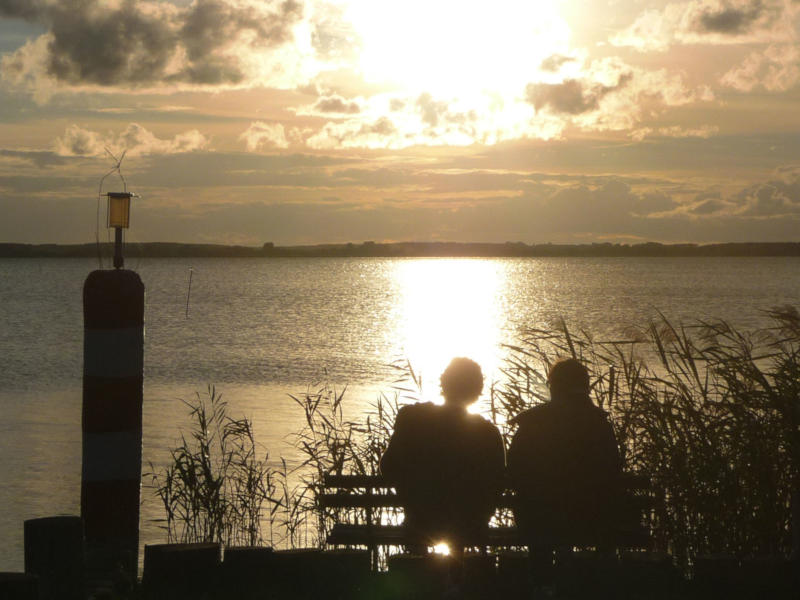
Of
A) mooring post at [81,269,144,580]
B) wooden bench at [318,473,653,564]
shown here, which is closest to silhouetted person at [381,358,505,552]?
wooden bench at [318,473,653,564]

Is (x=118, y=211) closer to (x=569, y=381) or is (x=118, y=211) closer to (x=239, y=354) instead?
(x=569, y=381)

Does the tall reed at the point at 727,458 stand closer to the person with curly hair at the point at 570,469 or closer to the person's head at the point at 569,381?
the person with curly hair at the point at 570,469

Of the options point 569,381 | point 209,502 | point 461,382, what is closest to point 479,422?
point 461,382

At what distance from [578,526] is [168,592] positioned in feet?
7.48

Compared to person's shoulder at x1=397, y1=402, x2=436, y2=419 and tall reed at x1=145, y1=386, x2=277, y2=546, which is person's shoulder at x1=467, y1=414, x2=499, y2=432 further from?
tall reed at x1=145, y1=386, x2=277, y2=546

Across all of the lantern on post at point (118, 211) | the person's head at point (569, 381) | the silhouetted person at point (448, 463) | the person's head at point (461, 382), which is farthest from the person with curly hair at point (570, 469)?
the lantern on post at point (118, 211)

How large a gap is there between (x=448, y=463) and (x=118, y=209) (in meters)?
2.69

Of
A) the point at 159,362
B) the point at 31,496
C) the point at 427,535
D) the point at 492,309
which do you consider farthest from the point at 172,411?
the point at 492,309

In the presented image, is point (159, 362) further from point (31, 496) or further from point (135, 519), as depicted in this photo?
point (135, 519)

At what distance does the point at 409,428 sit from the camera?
19.0ft

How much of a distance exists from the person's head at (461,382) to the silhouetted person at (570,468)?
47 cm

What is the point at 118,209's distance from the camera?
6723 millimetres

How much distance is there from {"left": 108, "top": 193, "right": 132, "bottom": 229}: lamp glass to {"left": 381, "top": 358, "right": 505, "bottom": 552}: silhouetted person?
7.44 ft

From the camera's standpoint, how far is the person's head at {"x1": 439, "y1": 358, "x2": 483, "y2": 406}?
5.75 meters
